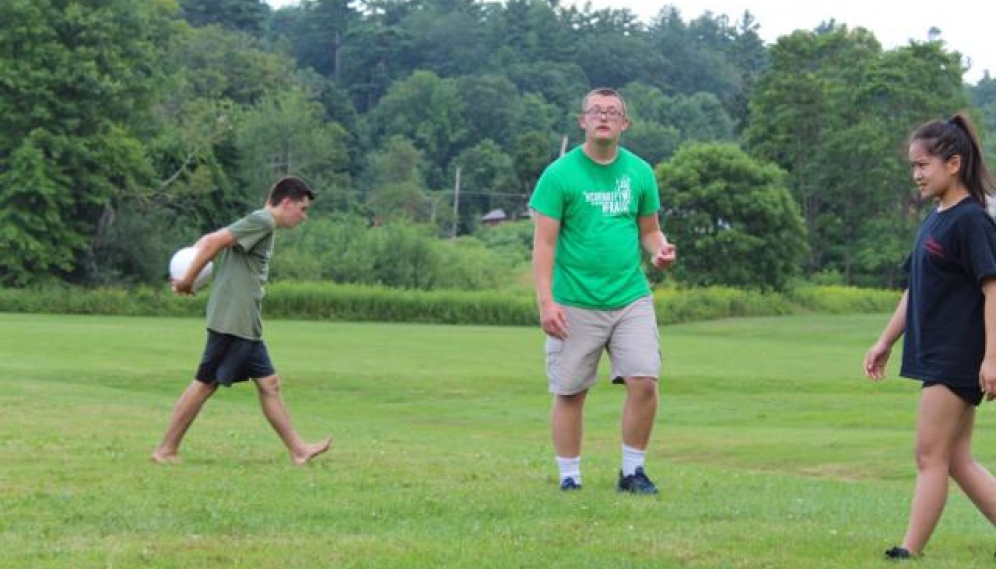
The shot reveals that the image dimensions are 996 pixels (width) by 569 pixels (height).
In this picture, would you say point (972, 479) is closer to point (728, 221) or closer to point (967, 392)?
point (967, 392)

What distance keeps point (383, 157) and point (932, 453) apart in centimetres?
14364

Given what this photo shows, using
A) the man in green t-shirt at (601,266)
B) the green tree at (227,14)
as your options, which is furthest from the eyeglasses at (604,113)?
the green tree at (227,14)

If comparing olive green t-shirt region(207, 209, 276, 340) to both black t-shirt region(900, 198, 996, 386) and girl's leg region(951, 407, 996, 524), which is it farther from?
girl's leg region(951, 407, 996, 524)

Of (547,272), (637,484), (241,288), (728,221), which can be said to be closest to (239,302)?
(241,288)

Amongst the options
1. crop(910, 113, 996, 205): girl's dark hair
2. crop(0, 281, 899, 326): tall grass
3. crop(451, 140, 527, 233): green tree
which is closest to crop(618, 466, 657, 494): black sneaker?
crop(910, 113, 996, 205): girl's dark hair

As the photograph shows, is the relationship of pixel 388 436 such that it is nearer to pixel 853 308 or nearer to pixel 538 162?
pixel 853 308

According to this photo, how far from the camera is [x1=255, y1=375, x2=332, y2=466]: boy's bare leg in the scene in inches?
473

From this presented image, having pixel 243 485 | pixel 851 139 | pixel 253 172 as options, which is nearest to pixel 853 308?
pixel 851 139

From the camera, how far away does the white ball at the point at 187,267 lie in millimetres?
11469

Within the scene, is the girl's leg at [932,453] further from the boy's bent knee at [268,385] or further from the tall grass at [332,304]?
the tall grass at [332,304]

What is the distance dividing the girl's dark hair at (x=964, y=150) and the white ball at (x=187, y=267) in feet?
18.7

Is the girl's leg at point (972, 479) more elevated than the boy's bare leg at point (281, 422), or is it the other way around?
the girl's leg at point (972, 479)

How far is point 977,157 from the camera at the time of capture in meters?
7.72

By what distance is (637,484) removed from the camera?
10.1 metres
